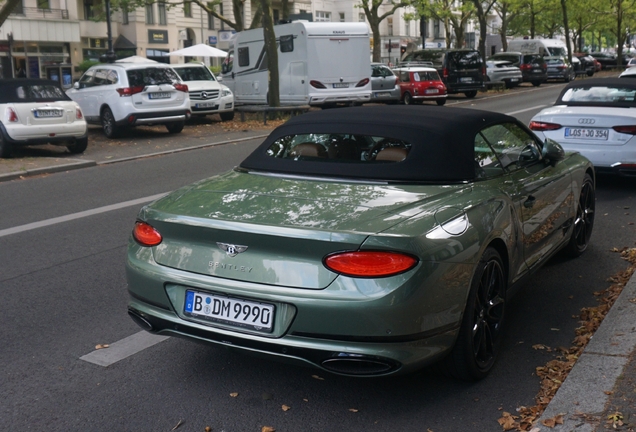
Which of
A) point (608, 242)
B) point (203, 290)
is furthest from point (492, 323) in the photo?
point (608, 242)

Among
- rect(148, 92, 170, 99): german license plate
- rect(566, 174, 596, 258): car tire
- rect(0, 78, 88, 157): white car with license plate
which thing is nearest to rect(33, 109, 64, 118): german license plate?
rect(0, 78, 88, 157): white car with license plate

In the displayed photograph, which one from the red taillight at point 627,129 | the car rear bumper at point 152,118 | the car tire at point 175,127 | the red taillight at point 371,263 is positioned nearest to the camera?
the red taillight at point 371,263

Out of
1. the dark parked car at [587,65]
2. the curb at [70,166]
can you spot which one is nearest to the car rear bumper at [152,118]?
the curb at [70,166]

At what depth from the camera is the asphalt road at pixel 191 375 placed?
395 cm

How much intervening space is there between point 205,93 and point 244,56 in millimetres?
5261

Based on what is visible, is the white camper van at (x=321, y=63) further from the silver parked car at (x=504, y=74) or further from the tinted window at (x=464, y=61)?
the silver parked car at (x=504, y=74)

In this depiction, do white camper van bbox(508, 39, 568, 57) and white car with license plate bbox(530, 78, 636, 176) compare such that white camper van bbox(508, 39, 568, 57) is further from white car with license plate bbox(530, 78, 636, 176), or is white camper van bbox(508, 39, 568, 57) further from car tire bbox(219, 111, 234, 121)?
white car with license plate bbox(530, 78, 636, 176)

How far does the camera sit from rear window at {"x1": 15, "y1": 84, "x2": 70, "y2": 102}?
15328 millimetres

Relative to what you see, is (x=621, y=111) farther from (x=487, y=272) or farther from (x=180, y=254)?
(x=180, y=254)

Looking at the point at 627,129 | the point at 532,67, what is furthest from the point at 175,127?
the point at 532,67

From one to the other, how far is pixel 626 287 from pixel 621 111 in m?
5.04

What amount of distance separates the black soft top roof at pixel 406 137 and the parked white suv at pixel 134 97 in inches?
544

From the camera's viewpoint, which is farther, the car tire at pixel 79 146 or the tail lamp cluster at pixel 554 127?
the car tire at pixel 79 146

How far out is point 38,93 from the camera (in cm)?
1552
